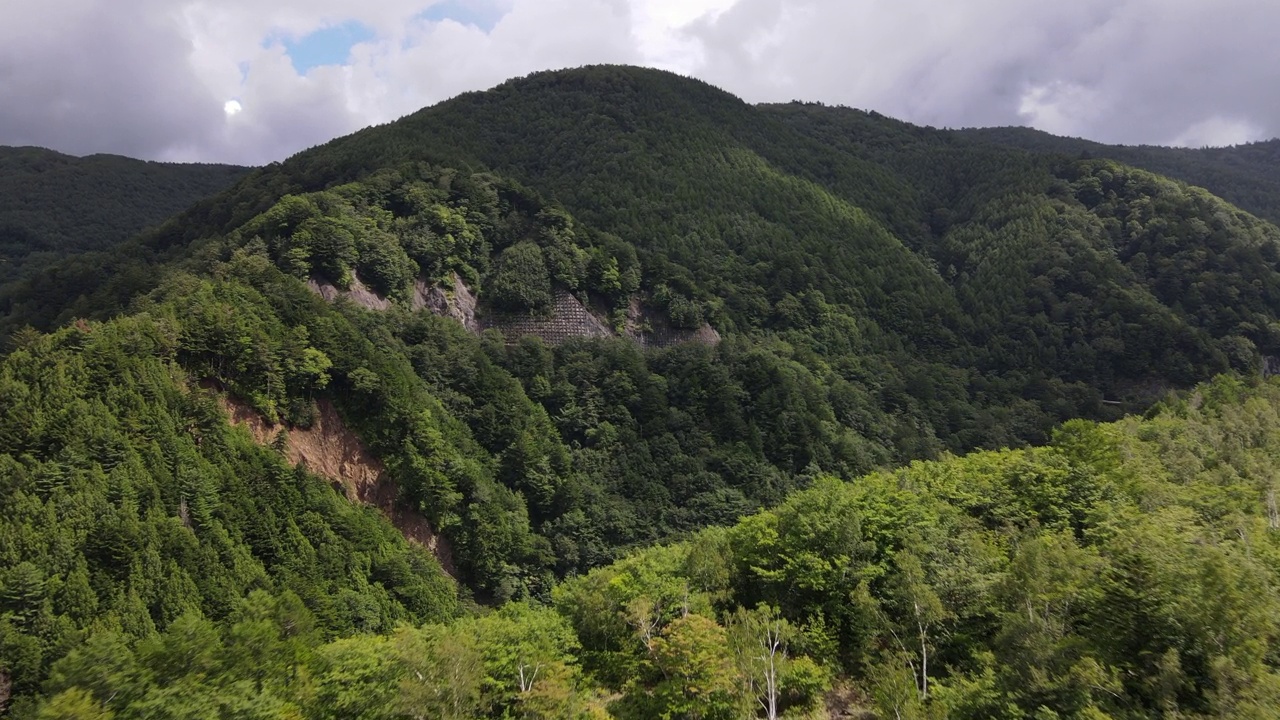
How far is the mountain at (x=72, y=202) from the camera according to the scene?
147 meters

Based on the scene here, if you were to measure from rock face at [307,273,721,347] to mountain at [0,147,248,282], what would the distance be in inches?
3749

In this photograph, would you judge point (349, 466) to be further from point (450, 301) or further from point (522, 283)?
point (522, 283)

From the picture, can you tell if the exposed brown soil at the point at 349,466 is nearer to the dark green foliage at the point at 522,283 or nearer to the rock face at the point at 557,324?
the rock face at the point at 557,324

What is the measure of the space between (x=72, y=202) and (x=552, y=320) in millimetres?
142016

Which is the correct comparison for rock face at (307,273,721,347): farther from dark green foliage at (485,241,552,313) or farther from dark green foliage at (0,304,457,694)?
dark green foliage at (0,304,457,694)

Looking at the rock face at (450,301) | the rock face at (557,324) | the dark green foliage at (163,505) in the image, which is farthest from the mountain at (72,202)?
the dark green foliage at (163,505)

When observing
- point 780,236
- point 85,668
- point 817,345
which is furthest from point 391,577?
point 780,236

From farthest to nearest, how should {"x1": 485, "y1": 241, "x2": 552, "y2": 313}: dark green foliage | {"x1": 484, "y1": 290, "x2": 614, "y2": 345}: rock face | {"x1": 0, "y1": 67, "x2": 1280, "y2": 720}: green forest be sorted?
{"x1": 484, "y1": 290, "x2": 614, "y2": 345}: rock face < {"x1": 485, "y1": 241, "x2": 552, "y2": 313}: dark green foliage < {"x1": 0, "y1": 67, "x2": 1280, "y2": 720}: green forest

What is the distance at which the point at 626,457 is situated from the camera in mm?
82125

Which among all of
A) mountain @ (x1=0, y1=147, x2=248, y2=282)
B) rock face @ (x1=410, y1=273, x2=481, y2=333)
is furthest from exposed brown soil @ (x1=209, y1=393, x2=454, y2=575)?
mountain @ (x1=0, y1=147, x2=248, y2=282)

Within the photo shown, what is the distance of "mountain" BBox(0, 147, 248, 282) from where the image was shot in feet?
481

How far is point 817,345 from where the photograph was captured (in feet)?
397

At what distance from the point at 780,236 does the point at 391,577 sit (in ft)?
357

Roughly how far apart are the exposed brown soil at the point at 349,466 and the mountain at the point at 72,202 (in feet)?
373
